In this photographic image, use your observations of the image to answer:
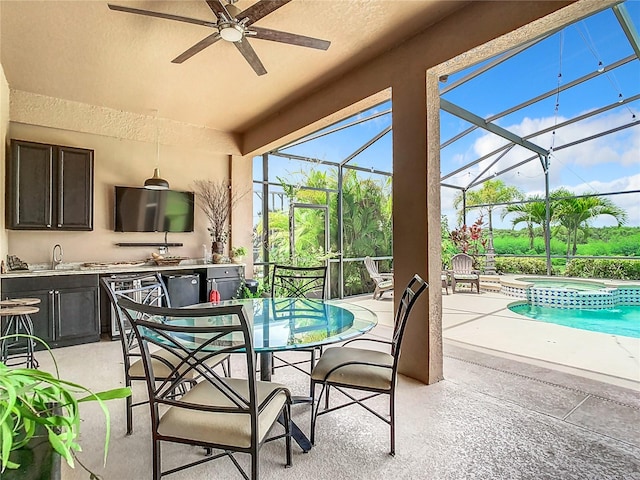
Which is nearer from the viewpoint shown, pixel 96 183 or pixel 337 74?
pixel 337 74

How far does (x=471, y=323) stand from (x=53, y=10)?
5752 mm

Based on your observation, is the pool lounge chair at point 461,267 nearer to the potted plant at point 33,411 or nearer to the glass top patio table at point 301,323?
the glass top patio table at point 301,323

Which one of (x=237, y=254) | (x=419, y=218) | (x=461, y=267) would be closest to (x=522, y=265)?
(x=461, y=267)

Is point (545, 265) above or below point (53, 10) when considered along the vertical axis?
below

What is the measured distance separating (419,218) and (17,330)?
3.81m

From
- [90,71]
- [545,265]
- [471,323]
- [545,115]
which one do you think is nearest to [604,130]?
[545,115]

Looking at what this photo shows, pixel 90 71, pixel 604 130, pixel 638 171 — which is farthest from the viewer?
pixel 638 171

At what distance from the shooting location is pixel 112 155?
5.10 metres

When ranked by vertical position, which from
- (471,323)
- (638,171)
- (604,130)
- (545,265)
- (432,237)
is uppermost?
(604,130)

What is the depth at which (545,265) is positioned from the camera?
31.1 feet

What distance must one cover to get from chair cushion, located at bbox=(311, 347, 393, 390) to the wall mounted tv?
397 centimetres

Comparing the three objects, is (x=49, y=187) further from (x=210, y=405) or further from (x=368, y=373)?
(x=368, y=373)


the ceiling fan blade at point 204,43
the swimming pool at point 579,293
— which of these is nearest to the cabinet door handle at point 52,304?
the ceiling fan blade at point 204,43

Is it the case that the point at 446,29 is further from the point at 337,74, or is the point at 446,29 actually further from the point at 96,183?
the point at 96,183
